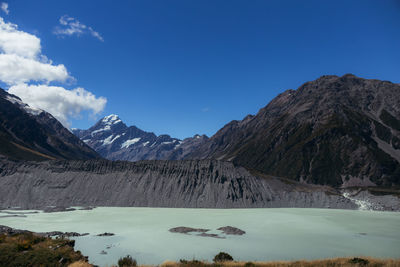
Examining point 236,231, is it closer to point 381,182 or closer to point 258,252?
point 258,252

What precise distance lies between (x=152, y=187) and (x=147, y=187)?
4.77 ft

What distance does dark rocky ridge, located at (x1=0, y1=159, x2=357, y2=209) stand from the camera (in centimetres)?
7288

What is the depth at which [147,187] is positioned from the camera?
255ft

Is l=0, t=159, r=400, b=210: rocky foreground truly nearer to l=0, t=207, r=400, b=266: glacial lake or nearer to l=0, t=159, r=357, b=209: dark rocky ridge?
l=0, t=159, r=357, b=209: dark rocky ridge

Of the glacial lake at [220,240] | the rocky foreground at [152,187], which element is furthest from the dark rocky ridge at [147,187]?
the glacial lake at [220,240]

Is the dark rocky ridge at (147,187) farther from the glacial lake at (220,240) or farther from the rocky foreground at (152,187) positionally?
the glacial lake at (220,240)

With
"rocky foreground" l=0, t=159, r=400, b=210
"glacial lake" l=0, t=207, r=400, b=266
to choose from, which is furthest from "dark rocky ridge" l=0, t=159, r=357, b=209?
"glacial lake" l=0, t=207, r=400, b=266

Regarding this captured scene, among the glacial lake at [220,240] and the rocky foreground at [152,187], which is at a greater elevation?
the rocky foreground at [152,187]

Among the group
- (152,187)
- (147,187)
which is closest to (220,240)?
(152,187)

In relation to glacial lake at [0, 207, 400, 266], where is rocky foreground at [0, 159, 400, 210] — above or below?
above

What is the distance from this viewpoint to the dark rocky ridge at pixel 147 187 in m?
72.9

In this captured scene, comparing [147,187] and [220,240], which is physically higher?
[147,187]

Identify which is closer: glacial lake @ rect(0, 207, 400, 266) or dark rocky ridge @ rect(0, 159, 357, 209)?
glacial lake @ rect(0, 207, 400, 266)

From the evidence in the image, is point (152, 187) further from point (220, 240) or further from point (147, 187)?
point (220, 240)
